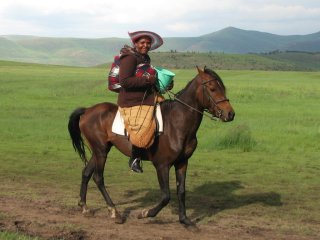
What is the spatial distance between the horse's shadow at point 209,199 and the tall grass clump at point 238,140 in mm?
5753

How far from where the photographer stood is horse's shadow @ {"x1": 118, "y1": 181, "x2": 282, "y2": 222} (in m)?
9.66

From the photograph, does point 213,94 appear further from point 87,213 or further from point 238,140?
point 238,140

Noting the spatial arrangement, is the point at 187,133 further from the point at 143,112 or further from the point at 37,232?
the point at 37,232

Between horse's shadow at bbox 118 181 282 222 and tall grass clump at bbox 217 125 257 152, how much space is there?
575 cm

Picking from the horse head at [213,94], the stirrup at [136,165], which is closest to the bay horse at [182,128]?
the horse head at [213,94]

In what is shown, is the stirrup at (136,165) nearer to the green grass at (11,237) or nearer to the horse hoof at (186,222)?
the horse hoof at (186,222)

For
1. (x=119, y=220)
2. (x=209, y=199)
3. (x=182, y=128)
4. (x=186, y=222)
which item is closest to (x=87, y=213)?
(x=119, y=220)

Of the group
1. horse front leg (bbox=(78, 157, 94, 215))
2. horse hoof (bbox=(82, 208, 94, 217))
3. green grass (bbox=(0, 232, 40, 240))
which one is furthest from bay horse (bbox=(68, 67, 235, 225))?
green grass (bbox=(0, 232, 40, 240))

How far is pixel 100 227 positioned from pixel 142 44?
8.96 ft

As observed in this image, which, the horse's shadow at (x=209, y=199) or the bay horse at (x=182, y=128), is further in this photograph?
the horse's shadow at (x=209, y=199)

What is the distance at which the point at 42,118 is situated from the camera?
84.5 ft

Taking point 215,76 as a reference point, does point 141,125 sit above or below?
below

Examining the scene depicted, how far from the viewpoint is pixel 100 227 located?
8211 mm

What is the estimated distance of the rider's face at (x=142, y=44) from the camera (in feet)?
27.5
